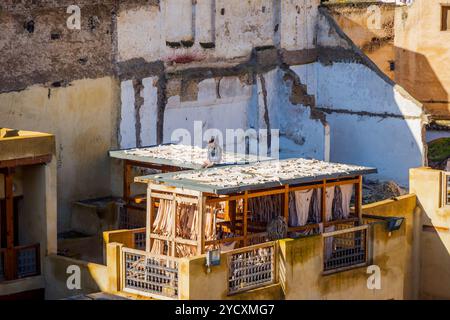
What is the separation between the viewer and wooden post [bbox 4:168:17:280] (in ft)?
84.0

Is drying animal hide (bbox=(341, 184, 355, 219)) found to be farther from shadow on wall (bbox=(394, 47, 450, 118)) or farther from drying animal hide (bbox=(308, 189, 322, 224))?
shadow on wall (bbox=(394, 47, 450, 118))

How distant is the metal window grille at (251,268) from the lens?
80.4 ft

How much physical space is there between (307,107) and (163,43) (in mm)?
4862

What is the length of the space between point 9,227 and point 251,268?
4.08 metres

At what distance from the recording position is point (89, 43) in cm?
2962

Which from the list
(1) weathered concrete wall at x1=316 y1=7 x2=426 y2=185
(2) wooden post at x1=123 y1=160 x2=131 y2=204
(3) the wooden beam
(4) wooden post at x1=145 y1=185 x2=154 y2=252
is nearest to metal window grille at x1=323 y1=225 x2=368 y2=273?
(3) the wooden beam

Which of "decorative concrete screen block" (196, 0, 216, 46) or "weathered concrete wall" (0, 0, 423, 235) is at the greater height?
"decorative concrete screen block" (196, 0, 216, 46)

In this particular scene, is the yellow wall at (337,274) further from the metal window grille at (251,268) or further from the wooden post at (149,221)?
the wooden post at (149,221)

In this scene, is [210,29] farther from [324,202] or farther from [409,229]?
[324,202]

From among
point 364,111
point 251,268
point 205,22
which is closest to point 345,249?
point 251,268

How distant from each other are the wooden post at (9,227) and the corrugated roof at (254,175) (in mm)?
2056

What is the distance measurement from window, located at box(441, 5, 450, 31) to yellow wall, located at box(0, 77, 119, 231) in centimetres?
1133

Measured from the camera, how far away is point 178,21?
32031 mm

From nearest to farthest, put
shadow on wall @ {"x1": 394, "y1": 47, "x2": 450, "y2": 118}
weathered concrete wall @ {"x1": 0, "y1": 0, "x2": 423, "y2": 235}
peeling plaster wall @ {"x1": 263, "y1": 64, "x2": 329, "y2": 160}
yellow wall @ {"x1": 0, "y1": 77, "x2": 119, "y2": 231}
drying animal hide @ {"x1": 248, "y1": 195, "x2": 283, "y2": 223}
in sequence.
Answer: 1. drying animal hide @ {"x1": 248, "y1": 195, "x2": 283, "y2": 223}
2. yellow wall @ {"x1": 0, "y1": 77, "x2": 119, "y2": 231}
3. weathered concrete wall @ {"x1": 0, "y1": 0, "x2": 423, "y2": 235}
4. peeling plaster wall @ {"x1": 263, "y1": 64, "x2": 329, "y2": 160}
5. shadow on wall @ {"x1": 394, "y1": 47, "x2": 450, "y2": 118}
